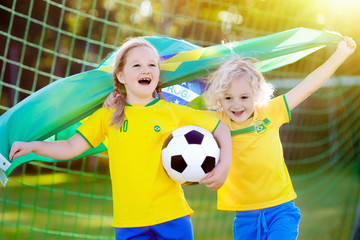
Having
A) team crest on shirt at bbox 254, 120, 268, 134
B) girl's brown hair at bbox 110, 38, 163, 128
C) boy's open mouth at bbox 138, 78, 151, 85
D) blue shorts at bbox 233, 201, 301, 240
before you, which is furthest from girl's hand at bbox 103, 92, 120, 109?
blue shorts at bbox 233, 201, 301, 240

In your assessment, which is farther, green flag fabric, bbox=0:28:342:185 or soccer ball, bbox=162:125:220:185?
green flag fabric, bbox=0:28:342:185

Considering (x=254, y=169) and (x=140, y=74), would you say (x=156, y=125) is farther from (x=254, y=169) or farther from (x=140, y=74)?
(x=254, y=169)

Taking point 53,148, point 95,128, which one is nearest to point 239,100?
point 95,128

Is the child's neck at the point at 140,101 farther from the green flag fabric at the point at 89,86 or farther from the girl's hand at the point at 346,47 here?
the girl's hand at the point at 346,47

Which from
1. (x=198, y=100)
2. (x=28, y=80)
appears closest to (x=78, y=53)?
(x=28, y=80)

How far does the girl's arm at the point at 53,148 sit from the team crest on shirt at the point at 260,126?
31.7 inches

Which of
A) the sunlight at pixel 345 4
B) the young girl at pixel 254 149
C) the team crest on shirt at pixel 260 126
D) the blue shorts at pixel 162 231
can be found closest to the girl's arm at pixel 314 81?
the young girl at pixel 254 149

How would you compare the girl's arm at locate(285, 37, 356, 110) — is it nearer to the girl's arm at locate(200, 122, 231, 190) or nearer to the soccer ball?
the girl's arm at locate(200, 122, 231, 190)

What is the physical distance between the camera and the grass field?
14.9ft

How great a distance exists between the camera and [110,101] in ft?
7.76

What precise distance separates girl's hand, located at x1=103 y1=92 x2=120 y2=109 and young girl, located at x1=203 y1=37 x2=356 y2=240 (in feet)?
1.62

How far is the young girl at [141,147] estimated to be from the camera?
217 centimetres

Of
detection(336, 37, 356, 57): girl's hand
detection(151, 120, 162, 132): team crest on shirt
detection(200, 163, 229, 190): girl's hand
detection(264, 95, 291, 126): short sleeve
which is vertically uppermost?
detection(336, 37, 356, 57): girl's hand

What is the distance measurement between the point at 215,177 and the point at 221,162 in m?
0.08
